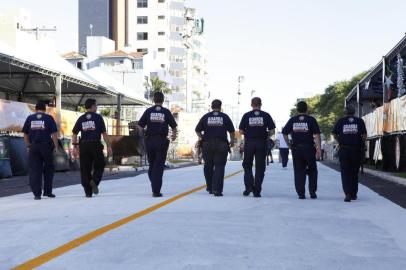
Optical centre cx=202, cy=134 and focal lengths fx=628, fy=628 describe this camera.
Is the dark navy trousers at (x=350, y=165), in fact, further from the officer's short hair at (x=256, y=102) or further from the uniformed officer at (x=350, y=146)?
the officer's short hair at (x=256, y=102)

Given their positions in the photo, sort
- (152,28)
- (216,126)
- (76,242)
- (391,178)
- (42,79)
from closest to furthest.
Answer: (76,242)
(216,126)
(391,178)
(42,79)
(152,28)

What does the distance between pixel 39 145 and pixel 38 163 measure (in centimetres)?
32

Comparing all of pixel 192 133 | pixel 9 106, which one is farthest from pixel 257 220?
pixel 192 133

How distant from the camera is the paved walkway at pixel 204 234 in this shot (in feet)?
16.0

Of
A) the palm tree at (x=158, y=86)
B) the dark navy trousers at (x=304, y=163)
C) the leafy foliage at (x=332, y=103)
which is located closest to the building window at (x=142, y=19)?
the palm tree at (x=158, y=86)

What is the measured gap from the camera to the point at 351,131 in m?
11.0

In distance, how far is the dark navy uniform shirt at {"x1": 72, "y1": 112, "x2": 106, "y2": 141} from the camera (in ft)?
36.4

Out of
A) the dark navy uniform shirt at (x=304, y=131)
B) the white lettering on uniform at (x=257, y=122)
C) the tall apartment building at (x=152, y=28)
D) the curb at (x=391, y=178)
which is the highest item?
the tall apartment building at (x=152, y=28)

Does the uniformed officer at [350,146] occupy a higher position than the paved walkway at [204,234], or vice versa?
the uniformed officer at [350,146]

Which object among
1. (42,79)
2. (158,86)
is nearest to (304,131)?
(42,79)

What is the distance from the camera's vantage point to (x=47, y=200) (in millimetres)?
10656

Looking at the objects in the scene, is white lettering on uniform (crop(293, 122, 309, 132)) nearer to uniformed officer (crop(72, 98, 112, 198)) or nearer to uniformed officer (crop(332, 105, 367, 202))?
uniformed officer (crop(332, 105, 367, 202))

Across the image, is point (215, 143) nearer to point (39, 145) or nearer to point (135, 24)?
point (39, 145)

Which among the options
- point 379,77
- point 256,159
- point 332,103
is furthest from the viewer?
point 332,103
